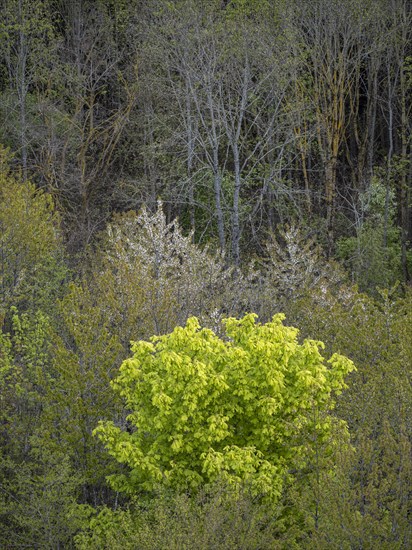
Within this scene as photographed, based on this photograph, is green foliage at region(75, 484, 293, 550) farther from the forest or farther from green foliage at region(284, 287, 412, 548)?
green foliage at region(284, 287, 412, 548)

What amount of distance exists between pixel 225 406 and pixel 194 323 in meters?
1.47

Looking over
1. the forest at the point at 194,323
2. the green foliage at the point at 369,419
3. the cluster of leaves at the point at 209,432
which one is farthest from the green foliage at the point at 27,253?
the green foliage at the point at 369,419

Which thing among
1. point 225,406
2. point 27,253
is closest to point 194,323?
point 225,406

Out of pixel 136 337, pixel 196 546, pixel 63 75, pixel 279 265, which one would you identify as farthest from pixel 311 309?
pixel 63 75

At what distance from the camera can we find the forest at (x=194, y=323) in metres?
11.5

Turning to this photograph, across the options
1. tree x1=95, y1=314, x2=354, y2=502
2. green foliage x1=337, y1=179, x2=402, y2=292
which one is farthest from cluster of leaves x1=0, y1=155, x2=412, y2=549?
green foliage x1=337, y1=179, x2=402, y2=292

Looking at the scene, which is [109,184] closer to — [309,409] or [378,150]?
[378,150]

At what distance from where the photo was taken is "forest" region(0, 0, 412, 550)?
11461mm

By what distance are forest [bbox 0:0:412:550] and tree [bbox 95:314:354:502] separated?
44 millimetres

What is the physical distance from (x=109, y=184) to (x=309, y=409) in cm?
2089

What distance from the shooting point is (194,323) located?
1268 centimetres

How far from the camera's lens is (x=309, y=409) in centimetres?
1241

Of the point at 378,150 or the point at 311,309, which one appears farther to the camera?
the point at 378,150

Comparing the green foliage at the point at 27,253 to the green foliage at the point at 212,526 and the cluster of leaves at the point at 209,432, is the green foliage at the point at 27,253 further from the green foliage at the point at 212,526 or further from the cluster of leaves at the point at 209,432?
the green foliage at the point at 212,526
